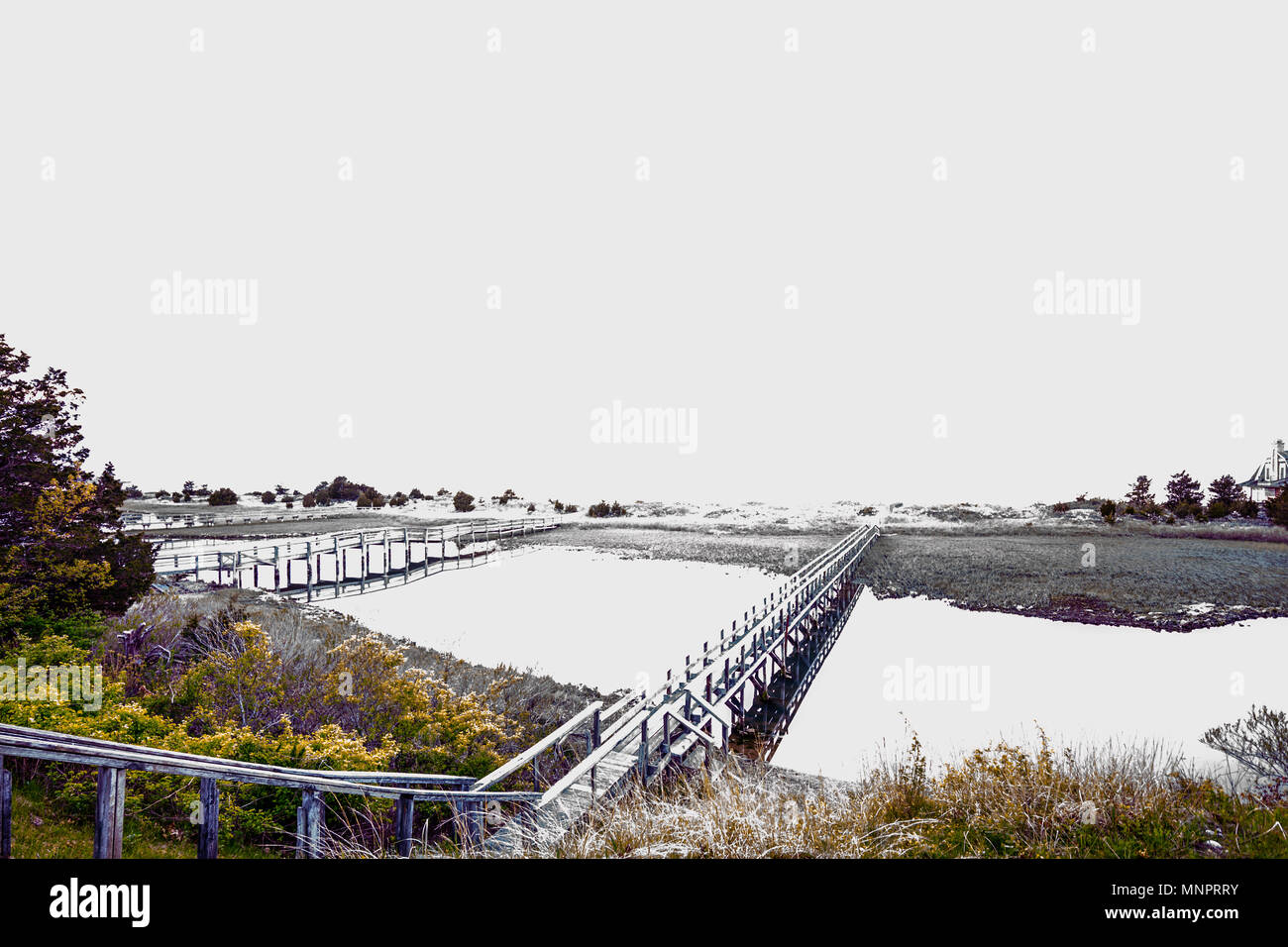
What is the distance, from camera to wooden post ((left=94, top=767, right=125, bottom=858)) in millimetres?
3062

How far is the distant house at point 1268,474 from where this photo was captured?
6931cm

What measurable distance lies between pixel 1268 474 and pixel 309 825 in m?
109

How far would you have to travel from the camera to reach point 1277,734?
942 centimetres

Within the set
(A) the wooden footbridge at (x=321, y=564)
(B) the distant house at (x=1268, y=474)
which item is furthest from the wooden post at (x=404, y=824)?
(B) the distant house at (x=1268, y=474)

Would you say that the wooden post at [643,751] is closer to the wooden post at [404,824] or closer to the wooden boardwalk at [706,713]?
the wooden boardwalk at [706,713]

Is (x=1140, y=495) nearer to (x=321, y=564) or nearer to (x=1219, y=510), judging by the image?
(x=1219, y=510)

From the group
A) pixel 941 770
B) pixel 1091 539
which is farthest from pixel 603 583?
pixel 1091 539

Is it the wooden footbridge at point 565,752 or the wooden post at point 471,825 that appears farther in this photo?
the wooden post at point 471,825

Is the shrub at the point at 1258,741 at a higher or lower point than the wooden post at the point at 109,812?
lower

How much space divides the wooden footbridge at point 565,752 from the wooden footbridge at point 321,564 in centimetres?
48

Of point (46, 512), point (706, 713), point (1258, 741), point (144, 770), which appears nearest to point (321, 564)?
point (46, 512)
